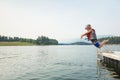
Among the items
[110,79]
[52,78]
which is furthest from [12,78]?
[110,79]

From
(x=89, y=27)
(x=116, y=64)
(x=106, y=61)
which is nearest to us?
(x=89, y=27)

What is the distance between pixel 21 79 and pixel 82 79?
31.2 feet

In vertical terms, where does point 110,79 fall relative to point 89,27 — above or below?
below

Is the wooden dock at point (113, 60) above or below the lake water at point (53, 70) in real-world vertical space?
above

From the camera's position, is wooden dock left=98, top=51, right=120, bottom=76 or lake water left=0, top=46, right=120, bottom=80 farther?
wooden dock left=98, top=51, right=120, bottom=76

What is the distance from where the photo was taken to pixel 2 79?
3138cm

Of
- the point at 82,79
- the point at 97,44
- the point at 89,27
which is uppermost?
the point at 89,27

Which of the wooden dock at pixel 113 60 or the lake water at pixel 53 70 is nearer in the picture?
the lake water at pixel 53 70

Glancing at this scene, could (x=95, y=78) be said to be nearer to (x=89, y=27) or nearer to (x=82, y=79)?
(x=82, y=79)

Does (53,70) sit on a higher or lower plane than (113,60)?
lower

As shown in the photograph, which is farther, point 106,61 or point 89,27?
point 106,61

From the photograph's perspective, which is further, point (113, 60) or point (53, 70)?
point (113, 60)

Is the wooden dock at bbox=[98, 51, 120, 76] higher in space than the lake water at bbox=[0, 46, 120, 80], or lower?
higher

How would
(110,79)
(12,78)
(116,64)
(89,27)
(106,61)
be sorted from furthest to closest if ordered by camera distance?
1. (106,61)
2. (116,64)
3. (12,78)
4. (110,79)
5. (89,27)
